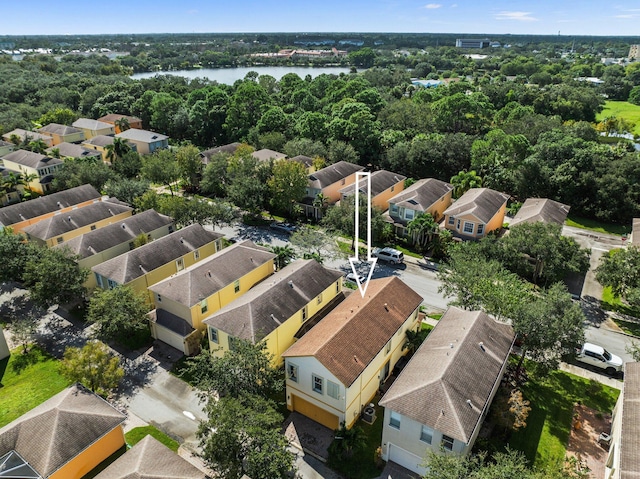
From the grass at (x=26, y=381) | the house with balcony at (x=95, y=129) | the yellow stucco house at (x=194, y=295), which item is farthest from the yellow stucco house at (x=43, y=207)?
the house with balcony at (x=95, y=129)

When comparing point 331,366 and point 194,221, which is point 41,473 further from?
point 194,221

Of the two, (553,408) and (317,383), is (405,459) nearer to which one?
(317,383)

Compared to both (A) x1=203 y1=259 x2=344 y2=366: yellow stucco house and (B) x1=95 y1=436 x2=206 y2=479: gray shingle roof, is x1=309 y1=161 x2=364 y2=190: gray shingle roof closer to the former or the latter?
(A) x1=203 y1=259 x2=344 y2=366: yellow stucco house

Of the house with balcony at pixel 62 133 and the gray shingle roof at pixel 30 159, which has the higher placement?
the house with balcony at pixel 62 133

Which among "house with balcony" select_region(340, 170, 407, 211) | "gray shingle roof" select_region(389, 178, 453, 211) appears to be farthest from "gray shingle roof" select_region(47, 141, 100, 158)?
"gray shingle roof" select_region(389, 178, 453, 211)

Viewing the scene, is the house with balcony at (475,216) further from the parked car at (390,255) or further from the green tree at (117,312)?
the green tree at (117,312)
